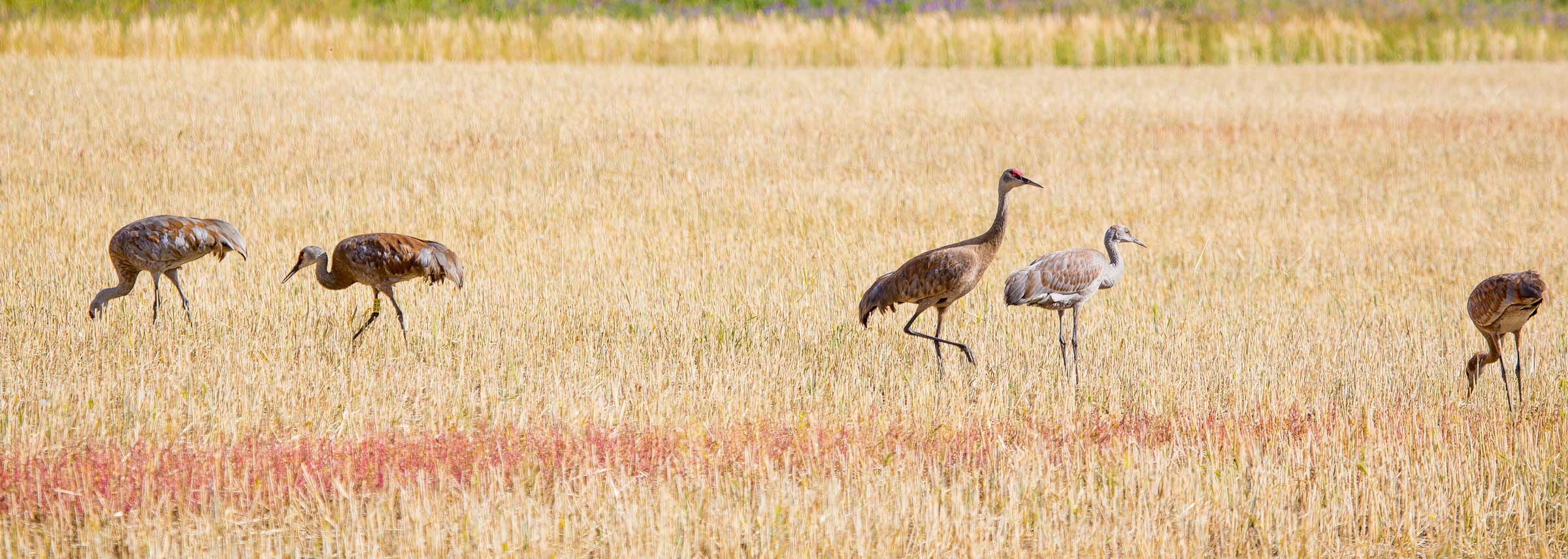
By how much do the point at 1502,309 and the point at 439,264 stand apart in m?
5.56

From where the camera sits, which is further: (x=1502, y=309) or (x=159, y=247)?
(x=159, y=247)

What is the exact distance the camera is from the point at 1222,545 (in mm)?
4941

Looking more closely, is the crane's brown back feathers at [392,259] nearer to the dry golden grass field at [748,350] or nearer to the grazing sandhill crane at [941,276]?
the dry golden grass field at [748,350]

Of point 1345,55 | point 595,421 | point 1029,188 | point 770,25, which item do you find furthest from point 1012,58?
point 595,421

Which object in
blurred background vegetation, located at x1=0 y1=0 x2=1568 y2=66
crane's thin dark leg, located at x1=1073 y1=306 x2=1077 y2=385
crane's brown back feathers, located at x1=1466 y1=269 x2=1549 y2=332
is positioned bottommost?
crane's thin dark leg, located at x1=1073 y1=306 x2=1077 y2=385

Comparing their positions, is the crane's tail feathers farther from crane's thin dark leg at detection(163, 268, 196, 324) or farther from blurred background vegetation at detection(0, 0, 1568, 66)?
blurred background vegetation at detection(0, 0, 1568, 66)

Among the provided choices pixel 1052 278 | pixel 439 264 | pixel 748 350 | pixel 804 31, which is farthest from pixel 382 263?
pixel 804 31

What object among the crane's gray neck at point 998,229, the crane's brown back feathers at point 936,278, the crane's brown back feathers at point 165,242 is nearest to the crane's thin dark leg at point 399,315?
the crane's brown back feathers at point 165,242

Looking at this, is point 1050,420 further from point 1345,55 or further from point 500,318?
point 1345,55

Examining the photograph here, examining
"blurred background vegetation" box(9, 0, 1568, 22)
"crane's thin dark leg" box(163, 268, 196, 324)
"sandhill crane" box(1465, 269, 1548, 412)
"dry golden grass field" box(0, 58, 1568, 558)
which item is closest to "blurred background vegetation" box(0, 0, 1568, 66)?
"blurred background vegetation" box(9, 0, 1568, 22)

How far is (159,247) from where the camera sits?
8.00 metres

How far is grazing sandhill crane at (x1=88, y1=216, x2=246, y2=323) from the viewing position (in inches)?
315

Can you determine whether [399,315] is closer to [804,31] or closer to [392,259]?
[392,259]

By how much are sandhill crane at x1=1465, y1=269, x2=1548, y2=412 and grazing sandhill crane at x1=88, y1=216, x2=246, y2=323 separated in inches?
271
